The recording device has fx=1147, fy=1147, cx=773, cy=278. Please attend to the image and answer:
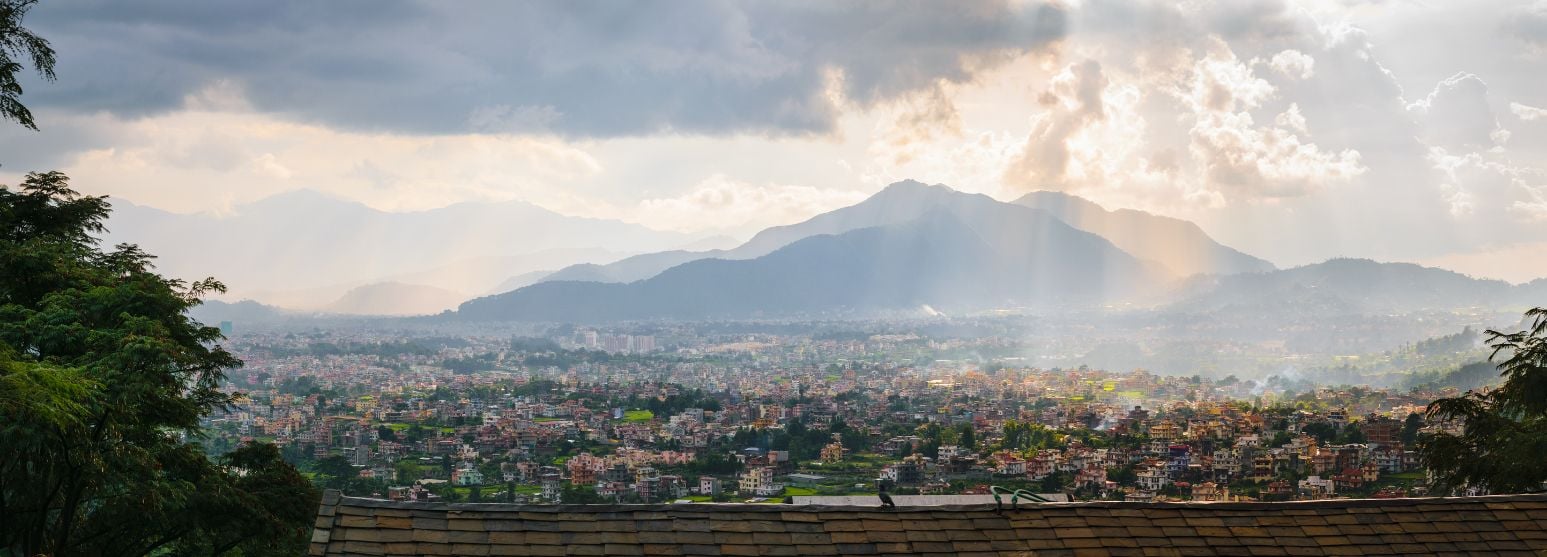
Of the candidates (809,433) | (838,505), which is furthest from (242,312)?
(838,505)

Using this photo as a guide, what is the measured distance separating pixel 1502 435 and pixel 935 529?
9734 millimetres

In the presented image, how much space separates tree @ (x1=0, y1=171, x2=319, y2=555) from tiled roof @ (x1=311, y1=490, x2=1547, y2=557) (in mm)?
4168

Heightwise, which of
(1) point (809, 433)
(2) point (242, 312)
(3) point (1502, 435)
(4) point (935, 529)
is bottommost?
(1) point (809, 433)

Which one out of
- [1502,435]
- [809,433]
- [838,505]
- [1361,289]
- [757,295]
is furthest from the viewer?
[757,295]

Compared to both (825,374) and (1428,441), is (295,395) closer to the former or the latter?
(825,374)

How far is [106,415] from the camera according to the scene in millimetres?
7750

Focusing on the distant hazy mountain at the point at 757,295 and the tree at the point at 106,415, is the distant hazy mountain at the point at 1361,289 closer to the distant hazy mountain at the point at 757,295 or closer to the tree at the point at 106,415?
the distant hazy mountain at the point at 757,295

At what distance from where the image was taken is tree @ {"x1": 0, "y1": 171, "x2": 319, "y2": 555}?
7.28 metres

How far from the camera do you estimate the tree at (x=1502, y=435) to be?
10.4 m

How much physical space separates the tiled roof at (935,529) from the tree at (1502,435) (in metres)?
7.30

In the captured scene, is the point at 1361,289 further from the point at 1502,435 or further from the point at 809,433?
the point at 1502,435

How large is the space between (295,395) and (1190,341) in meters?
83.5

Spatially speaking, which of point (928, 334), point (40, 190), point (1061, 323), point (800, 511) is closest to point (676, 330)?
point (928, 334)

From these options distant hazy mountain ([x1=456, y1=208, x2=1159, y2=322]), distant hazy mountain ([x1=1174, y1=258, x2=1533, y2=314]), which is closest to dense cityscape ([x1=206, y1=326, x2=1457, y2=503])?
distant hazy mountain ([x1=456, y1=208, x2=1159, y2=322])
